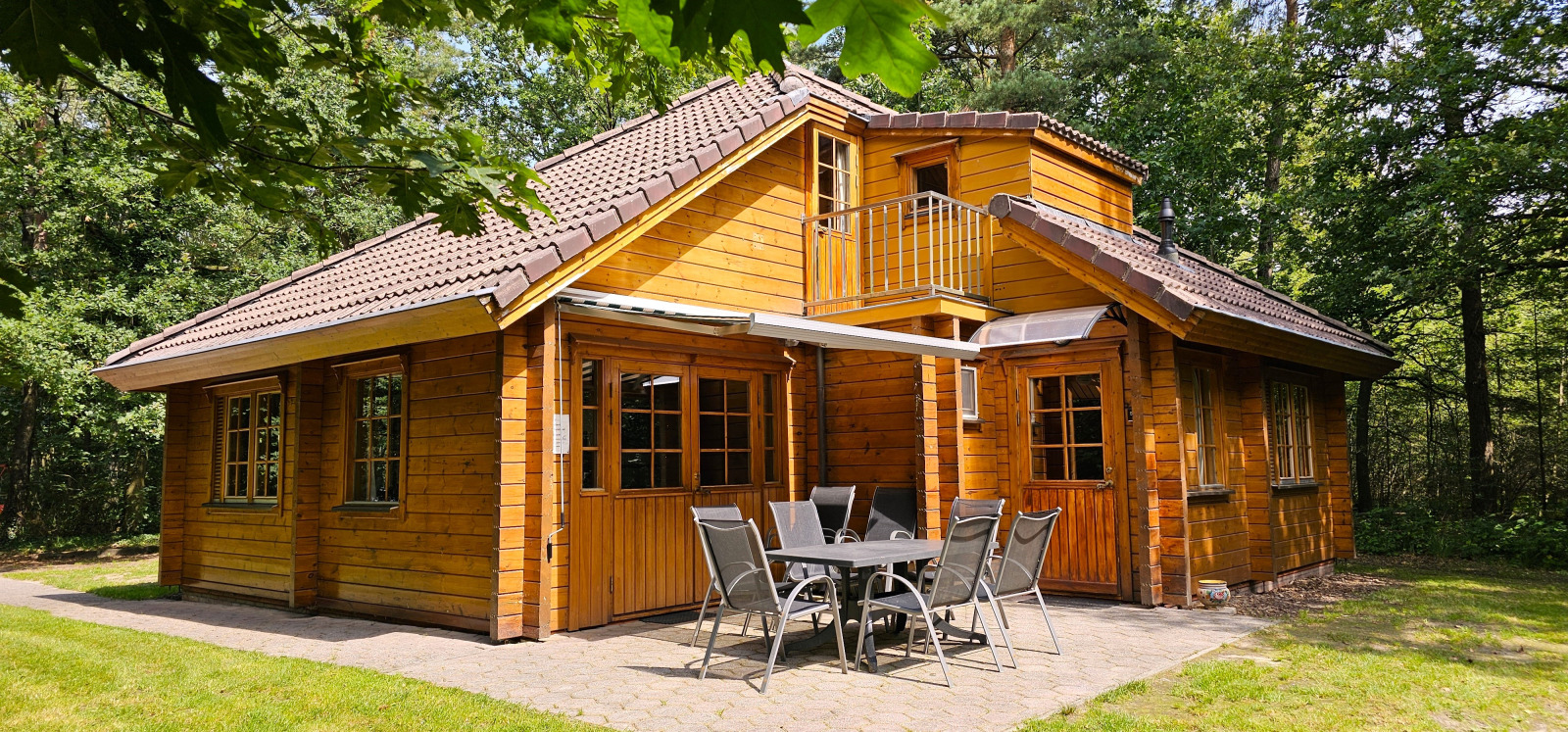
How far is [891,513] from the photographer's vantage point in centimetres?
918

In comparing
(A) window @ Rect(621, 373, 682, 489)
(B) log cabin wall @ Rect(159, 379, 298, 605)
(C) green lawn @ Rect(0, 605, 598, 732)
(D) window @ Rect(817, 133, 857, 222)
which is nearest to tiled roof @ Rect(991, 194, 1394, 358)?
(D) window @ Rect(817, 133, 857, 222)

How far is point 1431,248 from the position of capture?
42.8ft

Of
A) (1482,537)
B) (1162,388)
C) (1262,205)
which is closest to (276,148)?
(1162,388)

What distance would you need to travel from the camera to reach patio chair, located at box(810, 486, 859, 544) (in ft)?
29.3

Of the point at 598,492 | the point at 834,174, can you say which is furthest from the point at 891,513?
the point at 834,174

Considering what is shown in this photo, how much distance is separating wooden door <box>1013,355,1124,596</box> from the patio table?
271cm

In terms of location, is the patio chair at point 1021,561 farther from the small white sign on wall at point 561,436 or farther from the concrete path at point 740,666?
the small white sign on wall at point 561,436

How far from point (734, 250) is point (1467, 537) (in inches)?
436

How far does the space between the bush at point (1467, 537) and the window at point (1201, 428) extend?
5881 mm

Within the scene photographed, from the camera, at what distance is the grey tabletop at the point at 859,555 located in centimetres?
597

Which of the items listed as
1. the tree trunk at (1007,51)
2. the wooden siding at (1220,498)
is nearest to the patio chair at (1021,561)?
the wooden siding at (1220,498)

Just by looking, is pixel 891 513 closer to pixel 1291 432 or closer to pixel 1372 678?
pixel 1372 678

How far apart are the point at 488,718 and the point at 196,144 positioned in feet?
9.66

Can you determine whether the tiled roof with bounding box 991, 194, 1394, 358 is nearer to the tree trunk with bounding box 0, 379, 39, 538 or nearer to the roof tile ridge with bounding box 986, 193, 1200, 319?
the roof tile ridge with bounding box 986, 193, 1200, 319
